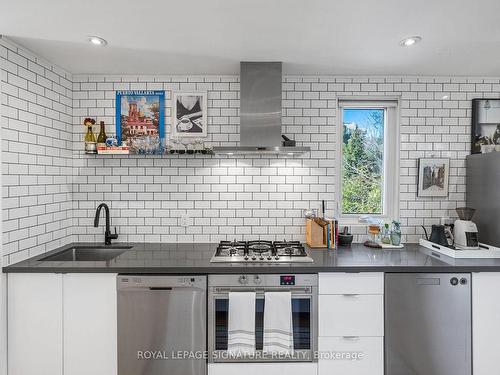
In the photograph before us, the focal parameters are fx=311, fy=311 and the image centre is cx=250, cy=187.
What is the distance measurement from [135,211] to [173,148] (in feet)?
2.19

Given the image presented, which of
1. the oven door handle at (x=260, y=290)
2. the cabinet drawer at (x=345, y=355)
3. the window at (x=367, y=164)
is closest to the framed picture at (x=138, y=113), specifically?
the oven door handle at (x=260, y=290)

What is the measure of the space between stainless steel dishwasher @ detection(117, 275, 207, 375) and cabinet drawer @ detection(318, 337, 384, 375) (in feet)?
2.61

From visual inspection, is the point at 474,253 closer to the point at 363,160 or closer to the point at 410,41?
the point at 363,160

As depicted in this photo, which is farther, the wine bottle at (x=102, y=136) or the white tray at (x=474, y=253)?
the wine bottle at (x=102, y=136)

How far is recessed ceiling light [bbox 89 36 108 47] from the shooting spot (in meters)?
1.99

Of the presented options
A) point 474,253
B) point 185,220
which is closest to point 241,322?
point 185,220

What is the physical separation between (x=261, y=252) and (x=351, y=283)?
2.15 feet

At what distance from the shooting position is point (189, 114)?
2684mm

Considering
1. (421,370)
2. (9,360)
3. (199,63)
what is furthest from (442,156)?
(9,360)

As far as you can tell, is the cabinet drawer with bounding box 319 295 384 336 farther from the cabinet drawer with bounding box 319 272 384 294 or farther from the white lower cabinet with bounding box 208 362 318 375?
the white lower cabinet with bounding box 208 362 318 375

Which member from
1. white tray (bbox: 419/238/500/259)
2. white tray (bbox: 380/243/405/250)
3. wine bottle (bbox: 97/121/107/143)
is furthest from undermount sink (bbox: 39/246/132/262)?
white tray (bbox: 419/238/500/259)

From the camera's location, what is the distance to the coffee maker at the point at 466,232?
2.30 meters

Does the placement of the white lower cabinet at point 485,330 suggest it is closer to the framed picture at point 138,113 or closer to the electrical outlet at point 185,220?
the electrical outlet at point 185,220

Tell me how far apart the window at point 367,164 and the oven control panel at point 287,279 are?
1.04m
